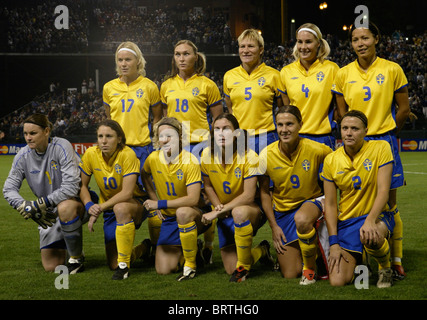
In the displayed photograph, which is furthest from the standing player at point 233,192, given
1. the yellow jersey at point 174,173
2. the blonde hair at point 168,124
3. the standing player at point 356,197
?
the standing player at point 356,197

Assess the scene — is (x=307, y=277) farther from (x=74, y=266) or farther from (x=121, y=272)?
(x=74, y=266)

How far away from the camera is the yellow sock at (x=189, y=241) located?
4.59 metres

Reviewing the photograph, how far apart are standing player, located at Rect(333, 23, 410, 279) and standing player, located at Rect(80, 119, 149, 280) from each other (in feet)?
6.49

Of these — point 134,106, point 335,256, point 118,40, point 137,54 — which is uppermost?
point 118,40

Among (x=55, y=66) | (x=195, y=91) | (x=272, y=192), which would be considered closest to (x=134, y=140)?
(x=195, y=91)

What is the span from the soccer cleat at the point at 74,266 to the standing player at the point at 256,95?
188 centimetres

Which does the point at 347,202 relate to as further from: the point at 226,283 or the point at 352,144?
the point at 226,283

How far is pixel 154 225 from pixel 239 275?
47.6 inches

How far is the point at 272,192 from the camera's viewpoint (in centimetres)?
481

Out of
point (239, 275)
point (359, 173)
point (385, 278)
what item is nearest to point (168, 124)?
point (239, 275)

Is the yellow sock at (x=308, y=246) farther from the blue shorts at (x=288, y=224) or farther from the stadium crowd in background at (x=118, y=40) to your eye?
the stadium crowd in background at (x=118, y=40)

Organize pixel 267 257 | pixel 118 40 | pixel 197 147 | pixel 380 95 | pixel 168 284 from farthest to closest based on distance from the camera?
pixel 118 40 < pixel 197 147 < pixel 267 257 < pixel 380 95 < pixel 168 284

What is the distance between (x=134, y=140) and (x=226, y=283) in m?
1.86

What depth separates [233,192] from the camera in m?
4.80
